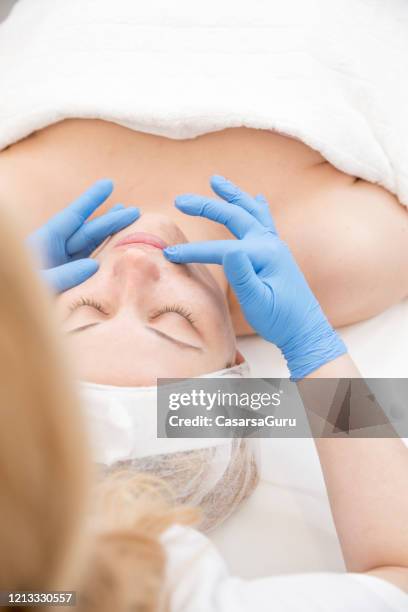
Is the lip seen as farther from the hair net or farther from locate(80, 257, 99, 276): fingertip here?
the hair net

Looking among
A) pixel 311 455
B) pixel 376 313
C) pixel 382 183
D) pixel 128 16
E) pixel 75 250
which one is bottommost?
pixel 311 455

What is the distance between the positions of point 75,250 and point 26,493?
938 millimetres

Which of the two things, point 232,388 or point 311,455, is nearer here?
point 232,388

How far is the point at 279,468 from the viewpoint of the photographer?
130 centimetres

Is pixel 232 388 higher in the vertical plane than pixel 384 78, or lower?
lower

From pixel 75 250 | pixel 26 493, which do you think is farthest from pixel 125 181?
pixel 26 493

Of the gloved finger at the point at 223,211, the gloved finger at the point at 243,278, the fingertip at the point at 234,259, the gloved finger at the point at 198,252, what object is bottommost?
the gloved finger at the point at 243,278

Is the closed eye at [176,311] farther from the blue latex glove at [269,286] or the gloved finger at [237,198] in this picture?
the gloved finger at [237,198]

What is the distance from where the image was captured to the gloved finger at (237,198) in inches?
49.9

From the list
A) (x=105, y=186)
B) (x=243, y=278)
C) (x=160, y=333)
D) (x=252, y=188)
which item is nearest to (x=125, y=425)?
(x=160, y=333)

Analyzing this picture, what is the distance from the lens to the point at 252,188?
4.62ft

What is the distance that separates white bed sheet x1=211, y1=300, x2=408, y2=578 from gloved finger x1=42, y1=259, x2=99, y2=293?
0.44m

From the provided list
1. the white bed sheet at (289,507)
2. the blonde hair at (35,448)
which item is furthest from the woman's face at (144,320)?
the blonde hair at (35,448)

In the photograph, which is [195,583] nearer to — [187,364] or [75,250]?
[187,364]
